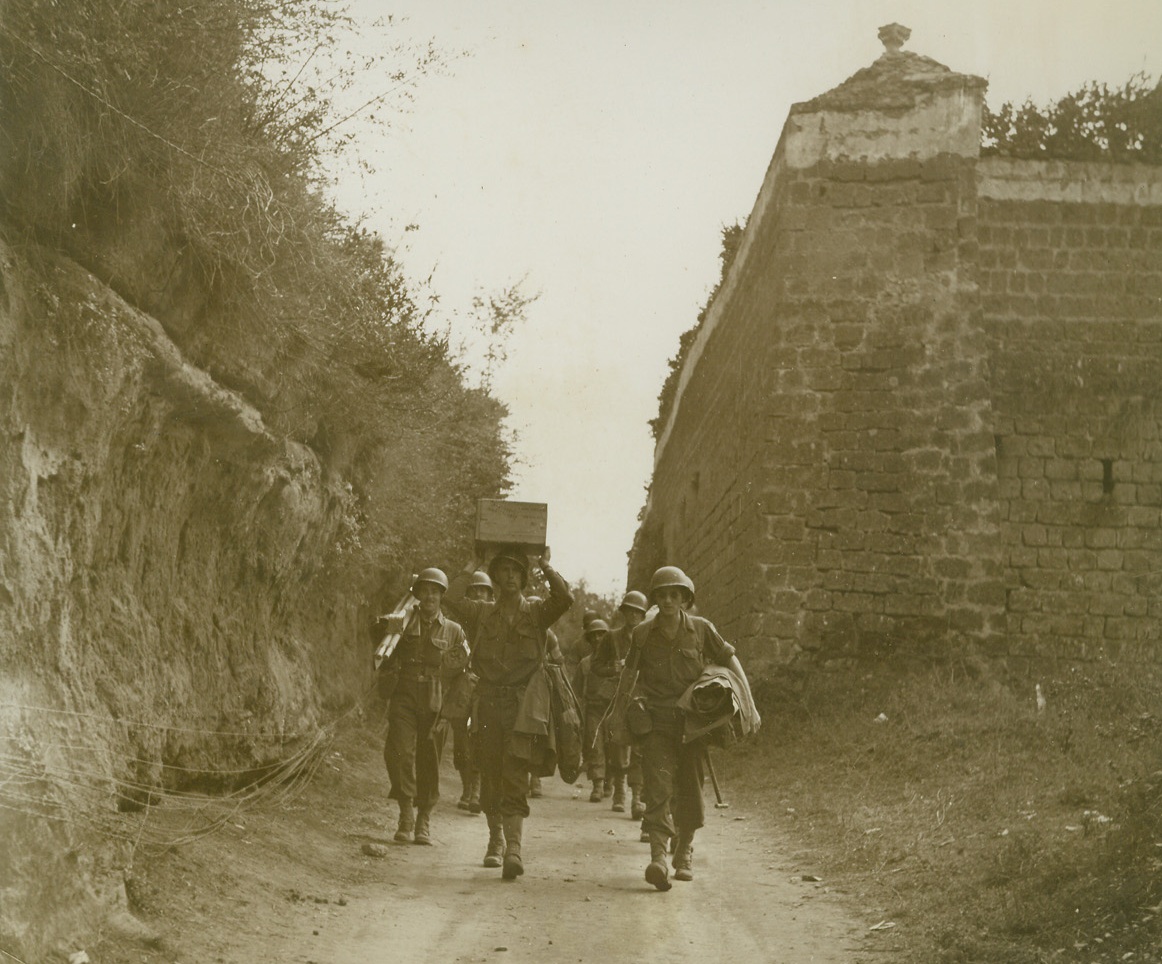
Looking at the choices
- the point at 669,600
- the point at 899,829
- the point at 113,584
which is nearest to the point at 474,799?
the point at 669,600

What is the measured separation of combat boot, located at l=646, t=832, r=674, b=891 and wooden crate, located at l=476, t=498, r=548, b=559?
1.93 metres

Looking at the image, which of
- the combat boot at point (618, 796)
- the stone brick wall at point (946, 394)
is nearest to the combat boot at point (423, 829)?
the combat boot at point (618, 796)

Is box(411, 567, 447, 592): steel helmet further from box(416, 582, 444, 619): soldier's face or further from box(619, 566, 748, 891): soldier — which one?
box(619, 566, 748, 891): soldier

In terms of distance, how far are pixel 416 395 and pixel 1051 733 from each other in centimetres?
626

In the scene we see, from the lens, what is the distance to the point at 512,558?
27.8 feet

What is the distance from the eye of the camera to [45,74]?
5.98 metres

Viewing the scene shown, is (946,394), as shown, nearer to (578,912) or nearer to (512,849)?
(512,849)

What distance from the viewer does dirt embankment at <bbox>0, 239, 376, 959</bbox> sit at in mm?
5281

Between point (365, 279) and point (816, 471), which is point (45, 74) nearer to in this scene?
point (365, 279)

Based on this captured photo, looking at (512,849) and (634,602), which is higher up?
(634,602)

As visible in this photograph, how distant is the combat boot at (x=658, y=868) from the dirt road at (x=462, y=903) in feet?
0.20

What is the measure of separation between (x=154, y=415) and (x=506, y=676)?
2759 millimetres

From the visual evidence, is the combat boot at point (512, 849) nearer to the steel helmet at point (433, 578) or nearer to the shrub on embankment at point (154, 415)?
the shrub on embankment at point (154, 415)

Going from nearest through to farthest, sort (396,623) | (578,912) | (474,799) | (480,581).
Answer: (578,912) → (396,623) → (480,581) → (474,799)
